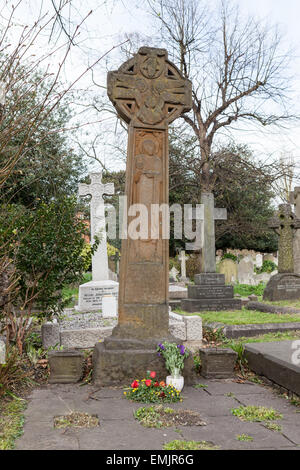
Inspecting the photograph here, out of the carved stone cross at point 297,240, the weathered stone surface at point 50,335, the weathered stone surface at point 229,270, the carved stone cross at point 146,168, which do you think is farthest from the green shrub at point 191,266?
the carved stone cross at point 146,168

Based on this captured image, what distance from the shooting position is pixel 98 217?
37.2ft

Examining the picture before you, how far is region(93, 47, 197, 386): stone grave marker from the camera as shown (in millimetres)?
4883

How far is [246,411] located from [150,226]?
234 cm

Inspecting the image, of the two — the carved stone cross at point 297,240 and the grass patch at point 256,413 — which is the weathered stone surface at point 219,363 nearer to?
the grass patch at point 256,413

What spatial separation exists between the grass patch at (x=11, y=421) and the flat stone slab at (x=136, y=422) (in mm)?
56

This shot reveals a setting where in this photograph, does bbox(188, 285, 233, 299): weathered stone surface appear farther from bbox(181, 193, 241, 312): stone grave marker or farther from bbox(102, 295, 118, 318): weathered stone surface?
bbox(102, 295, 118, 318): weathered stone surface

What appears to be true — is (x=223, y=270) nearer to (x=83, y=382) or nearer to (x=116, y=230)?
(x=116, y=230)

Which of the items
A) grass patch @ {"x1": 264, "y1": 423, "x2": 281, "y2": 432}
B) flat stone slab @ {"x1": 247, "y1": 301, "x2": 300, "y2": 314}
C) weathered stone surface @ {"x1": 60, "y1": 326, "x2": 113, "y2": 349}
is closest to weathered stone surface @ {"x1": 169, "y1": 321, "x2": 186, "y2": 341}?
weathered stone surface @ {"x1": 60, "y1": 326, "x2": 113, "y2": 349}

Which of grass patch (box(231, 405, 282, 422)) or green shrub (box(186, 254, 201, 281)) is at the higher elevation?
green shrub (box(186, 254, 201, 281))

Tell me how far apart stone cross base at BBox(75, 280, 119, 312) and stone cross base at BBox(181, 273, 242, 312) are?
3240mm

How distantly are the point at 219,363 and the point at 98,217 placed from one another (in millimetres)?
6795

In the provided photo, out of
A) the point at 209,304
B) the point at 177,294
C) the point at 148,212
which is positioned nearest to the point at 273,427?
the point at 148,212

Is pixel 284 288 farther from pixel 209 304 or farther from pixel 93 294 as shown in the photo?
pixel 93 294

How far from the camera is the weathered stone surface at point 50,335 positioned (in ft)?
21.5
